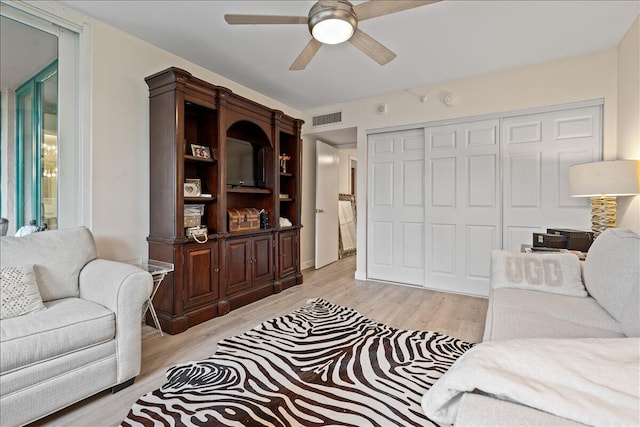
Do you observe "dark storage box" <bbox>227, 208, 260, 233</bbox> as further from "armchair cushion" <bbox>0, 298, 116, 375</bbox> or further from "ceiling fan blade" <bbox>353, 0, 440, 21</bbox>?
"ceiling fan blade" <bbox>353, 0, 440, 21</bbox>

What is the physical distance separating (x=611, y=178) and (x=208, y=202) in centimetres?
339

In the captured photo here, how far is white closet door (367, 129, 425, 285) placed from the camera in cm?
395

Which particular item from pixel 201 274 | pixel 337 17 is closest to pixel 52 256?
pixel 201 274

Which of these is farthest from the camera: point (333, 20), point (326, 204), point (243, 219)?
point (326, 204)

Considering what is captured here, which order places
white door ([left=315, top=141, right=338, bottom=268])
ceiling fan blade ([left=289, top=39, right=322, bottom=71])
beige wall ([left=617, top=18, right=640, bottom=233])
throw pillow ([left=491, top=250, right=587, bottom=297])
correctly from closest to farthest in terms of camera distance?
throw pillow ([left=491, top=250, right=587, bottom=297])
ceiling fan blade ([left=289, top=39, right=322, bottom=71])
beige wall ([left=617, top=18, right=640, bottom=233])
white door ([left=315, top=141, right=338, bottom=268])

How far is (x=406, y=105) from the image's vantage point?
12.8 feet

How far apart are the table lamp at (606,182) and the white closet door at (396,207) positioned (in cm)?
164

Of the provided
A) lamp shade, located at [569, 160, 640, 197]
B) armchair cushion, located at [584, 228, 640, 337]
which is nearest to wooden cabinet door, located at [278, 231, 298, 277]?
armchair cushion, located at [584, 228, 640, 337]

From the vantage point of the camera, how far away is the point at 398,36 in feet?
8.80

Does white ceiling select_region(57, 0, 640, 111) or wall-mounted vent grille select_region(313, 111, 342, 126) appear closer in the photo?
white ceiling select_region(57, 0, 640, 111)

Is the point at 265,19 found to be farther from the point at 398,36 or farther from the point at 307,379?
the point at 307,379

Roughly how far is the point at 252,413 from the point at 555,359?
135cm

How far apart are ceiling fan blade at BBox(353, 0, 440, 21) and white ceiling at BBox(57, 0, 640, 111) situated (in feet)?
2.27

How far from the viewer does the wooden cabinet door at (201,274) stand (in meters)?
2.64
